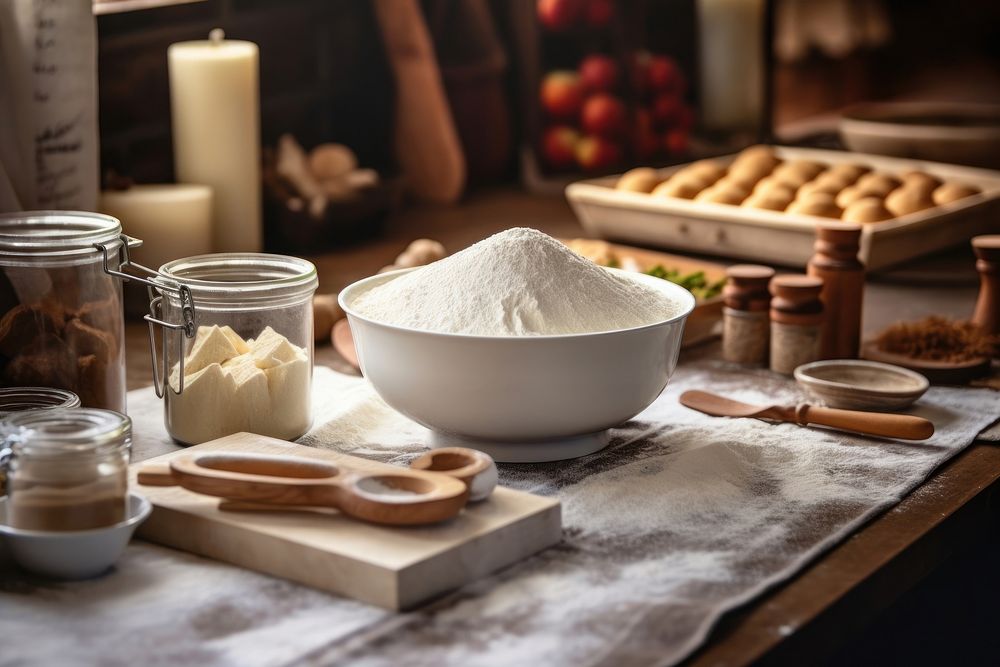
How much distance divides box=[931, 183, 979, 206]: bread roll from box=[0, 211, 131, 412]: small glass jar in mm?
1089

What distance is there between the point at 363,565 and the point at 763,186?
108cm

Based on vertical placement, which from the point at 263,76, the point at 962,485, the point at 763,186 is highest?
the point at 263,76

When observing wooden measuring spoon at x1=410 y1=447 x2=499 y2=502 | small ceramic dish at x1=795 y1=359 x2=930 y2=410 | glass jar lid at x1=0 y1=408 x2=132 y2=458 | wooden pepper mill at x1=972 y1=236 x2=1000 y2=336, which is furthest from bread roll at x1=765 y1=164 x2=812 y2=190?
glass jar lid at x1=0 y1=408 x2=132 y2=458

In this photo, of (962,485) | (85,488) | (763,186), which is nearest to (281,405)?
(85,488)

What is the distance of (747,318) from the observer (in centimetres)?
119

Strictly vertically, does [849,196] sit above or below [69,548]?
above

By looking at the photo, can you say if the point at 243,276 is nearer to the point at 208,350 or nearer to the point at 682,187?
the point at 208,350

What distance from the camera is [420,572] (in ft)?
2.24

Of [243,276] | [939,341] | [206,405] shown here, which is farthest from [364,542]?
[939,341]

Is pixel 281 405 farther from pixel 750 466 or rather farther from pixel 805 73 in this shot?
pixel 805 73

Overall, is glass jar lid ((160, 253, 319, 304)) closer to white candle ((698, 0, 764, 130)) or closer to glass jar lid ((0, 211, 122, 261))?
glass jar lid ((0, 211, 122, 261))

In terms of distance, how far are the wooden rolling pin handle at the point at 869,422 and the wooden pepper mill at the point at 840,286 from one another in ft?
0.59

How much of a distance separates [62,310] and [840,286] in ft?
2.28

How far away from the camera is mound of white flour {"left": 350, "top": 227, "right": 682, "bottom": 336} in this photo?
863 millimetres
